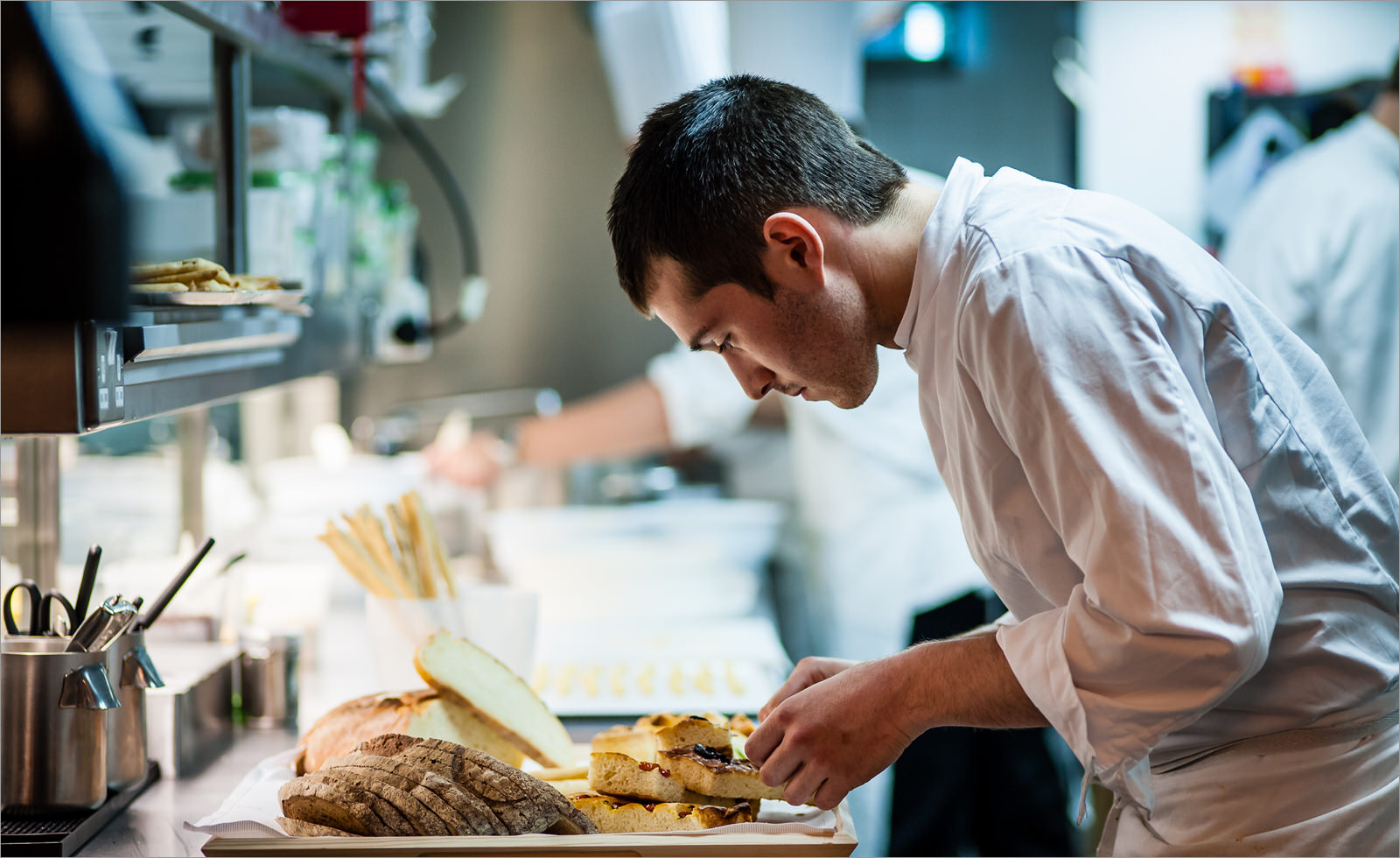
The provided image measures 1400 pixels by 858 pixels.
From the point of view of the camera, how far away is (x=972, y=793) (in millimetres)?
2545

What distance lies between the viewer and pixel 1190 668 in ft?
2.80

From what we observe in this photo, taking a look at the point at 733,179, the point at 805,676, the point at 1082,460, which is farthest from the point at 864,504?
the point at 1082,460

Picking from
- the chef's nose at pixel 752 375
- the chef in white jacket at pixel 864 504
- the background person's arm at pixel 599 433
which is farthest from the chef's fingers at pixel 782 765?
the background person's arm at pixel 599 433

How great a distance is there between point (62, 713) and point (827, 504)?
6.40 feet

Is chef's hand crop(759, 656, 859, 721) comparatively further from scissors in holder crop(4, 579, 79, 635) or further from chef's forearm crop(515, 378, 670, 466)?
chef's forearm crop(515, 378, 670, 466)

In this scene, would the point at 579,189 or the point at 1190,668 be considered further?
the point at 579,189

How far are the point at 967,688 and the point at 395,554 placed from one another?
798mm

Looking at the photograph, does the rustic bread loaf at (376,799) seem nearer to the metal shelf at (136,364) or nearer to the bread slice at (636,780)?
the bread slice at (636,780)

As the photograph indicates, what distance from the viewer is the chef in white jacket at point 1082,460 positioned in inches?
33.9

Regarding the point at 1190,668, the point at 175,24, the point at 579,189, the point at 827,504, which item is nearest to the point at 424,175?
the point at 579,189

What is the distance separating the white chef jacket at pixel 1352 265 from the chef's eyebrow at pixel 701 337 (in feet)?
6.38

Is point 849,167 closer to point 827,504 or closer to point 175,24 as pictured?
point 175,24

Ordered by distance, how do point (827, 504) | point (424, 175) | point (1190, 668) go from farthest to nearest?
point (424, 175), point (827, 504), point (1190, 668)

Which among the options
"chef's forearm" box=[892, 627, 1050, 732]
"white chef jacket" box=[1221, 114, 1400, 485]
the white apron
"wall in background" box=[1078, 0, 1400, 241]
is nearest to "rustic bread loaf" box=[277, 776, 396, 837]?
"chef's forearm" box=[892, 627, 1050, 732]
